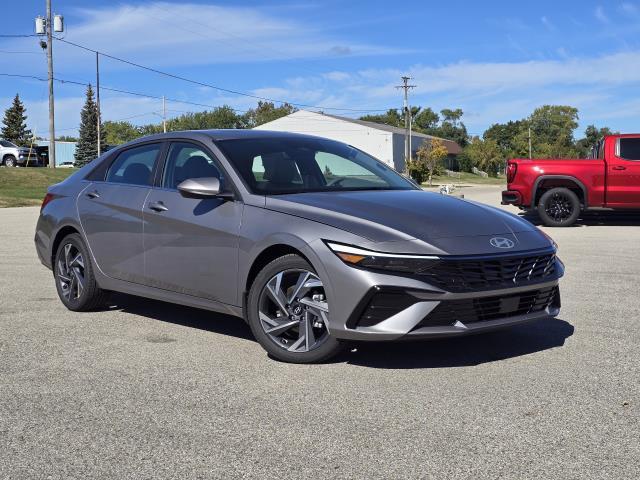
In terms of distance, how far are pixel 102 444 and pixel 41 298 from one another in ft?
14.6

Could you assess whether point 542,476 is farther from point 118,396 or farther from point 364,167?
point 364,167

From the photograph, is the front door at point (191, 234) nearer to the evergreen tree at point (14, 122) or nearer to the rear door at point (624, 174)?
the rear door at point (624, 174)

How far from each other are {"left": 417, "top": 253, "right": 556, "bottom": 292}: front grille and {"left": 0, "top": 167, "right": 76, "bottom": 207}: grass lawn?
2473cm

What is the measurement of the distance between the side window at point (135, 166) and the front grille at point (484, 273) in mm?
2799

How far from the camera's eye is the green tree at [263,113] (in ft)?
429

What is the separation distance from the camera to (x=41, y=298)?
7.72 metres

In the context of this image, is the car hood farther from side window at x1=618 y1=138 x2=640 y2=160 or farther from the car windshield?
side window at x1=618 y1=138 x2=640 y2=160

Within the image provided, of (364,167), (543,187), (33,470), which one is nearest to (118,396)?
(33,470)

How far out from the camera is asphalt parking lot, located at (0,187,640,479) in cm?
342

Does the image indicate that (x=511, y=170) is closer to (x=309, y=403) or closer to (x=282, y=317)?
(x=282, y=317)

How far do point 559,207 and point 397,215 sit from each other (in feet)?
39.7

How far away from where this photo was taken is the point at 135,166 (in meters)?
6.60

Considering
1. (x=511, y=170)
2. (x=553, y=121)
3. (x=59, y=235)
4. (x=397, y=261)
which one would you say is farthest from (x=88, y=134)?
(x=553, y=121)

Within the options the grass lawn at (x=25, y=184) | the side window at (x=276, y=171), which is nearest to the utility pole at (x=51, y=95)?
the grass lawn at (x=25, y=184)
